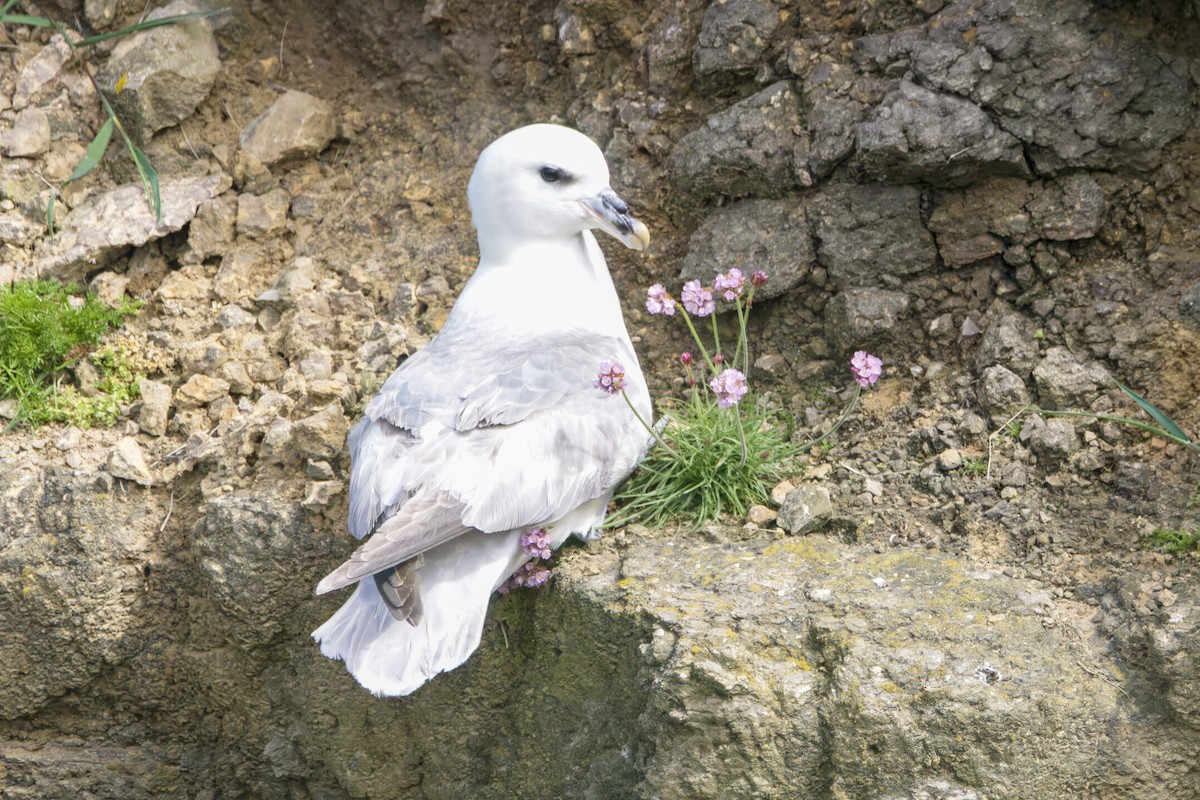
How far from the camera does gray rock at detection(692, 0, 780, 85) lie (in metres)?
4.08

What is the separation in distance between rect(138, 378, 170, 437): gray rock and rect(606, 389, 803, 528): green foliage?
1.55 m

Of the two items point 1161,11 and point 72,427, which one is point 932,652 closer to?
point 1161,11

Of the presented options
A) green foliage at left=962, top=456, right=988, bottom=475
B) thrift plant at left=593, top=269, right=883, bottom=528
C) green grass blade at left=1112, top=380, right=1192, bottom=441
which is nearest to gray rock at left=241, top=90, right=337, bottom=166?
thrift plant at left=593, top=269, right=883, bottom=528

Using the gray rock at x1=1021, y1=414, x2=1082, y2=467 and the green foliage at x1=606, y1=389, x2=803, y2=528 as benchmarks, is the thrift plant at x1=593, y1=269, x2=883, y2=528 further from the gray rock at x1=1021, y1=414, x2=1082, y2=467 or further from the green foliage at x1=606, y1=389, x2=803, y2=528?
the gray rock at x1=1021, y1=414, x2=1082, y2=467

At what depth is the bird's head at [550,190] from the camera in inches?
144

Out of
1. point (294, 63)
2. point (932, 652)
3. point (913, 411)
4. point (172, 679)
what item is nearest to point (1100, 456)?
point (913, 411)

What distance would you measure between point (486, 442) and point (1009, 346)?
1508mm

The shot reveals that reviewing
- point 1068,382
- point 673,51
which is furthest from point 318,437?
point 1068,382

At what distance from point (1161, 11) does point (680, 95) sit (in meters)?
1.52

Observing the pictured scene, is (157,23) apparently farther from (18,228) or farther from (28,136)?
(18,228)

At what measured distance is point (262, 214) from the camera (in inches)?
180

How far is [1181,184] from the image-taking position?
11.6 ft

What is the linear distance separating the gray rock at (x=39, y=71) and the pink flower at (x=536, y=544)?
2818 mm

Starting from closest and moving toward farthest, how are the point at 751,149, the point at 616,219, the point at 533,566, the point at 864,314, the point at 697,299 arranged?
the point at 533,566 < the point at 697,299 < the point at 616,219 < the point at 864,314 < the point at 751,149
